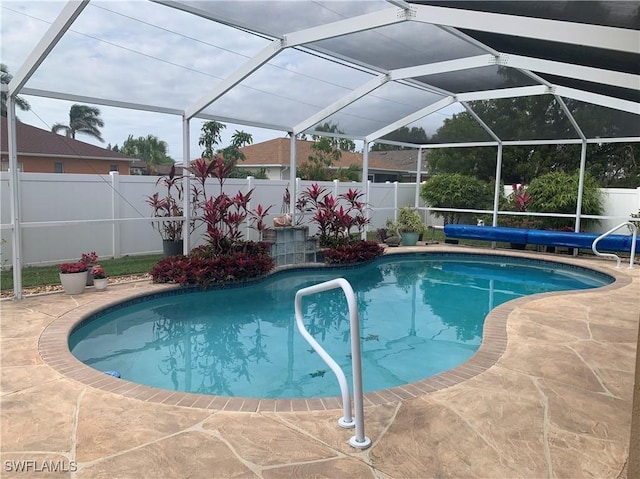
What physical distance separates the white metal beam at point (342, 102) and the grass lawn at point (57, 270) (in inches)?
183

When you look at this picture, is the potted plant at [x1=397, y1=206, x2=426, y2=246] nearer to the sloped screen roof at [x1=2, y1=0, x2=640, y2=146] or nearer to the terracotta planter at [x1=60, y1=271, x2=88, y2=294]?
the sloped screen roof at [x1=2, y1=0, x2=640, y2=146]

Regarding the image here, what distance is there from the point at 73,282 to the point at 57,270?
7.07 ft

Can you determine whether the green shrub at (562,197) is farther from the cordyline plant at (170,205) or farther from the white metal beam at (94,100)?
the white metal beam at (94,100)

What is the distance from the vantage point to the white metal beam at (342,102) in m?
9.93

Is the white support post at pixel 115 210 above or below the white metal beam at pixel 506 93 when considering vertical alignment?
below

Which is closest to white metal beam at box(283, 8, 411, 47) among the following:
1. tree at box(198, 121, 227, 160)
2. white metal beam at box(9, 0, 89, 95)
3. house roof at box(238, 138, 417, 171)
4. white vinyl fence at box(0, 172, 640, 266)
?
white metal beam at box(9, 0, 89, 95)

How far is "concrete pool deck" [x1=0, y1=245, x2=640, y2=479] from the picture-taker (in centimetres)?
279

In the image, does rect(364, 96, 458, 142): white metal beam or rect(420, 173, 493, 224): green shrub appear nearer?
rect(364, 96, 458, 142): white metal beam

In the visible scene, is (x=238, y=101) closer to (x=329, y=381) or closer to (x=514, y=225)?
(x=329, y=381)

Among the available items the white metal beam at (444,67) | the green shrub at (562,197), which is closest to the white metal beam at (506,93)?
the white metal beam at (444,67)

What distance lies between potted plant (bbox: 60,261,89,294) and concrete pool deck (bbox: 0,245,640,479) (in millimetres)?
2237

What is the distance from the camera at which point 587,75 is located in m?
5.88

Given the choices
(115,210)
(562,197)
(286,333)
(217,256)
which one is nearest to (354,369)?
(286,333)

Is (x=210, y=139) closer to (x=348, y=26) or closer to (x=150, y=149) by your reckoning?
(x=150, y=149)
